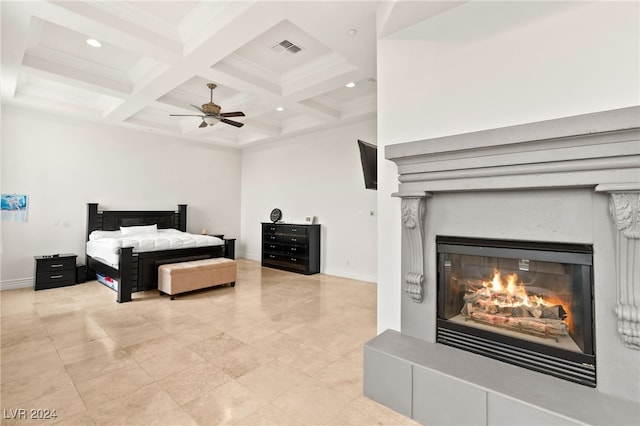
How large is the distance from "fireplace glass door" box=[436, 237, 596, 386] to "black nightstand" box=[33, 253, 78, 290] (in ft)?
20.6

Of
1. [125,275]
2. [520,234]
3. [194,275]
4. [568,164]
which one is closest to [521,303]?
[520,234]

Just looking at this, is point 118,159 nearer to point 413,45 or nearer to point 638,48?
point 413,45

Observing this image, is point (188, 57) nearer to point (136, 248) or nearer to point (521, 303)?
point (136, 248)

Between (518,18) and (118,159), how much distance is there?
7276mm

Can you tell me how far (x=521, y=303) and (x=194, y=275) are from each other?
4399 mm

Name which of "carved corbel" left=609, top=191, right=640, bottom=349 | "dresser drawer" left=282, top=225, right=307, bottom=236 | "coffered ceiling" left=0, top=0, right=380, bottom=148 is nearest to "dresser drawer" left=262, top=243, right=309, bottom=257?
"dresser drawer" left=282, top=225, right=307, bottom=236

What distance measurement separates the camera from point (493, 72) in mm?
1977

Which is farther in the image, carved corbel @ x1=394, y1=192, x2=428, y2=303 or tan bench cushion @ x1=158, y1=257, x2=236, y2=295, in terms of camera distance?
tan bench cushion @ x1=158, y1=257, x2=236, y2=295

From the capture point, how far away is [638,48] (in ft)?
5.10

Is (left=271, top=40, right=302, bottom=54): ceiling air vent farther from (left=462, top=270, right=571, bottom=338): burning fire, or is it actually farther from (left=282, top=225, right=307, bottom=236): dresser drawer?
(left=282, top=225, right=307, bottom=236): dresser drawer

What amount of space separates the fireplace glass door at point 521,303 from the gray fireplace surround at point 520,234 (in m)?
0.05

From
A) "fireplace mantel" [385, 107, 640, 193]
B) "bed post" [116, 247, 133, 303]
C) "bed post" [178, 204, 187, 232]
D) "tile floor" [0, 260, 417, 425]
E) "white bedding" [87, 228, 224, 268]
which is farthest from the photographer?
"bed post" [178, 204, 187, 232]

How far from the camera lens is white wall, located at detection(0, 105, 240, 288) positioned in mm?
5254

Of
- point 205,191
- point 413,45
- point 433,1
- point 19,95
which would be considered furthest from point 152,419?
point 205,191
